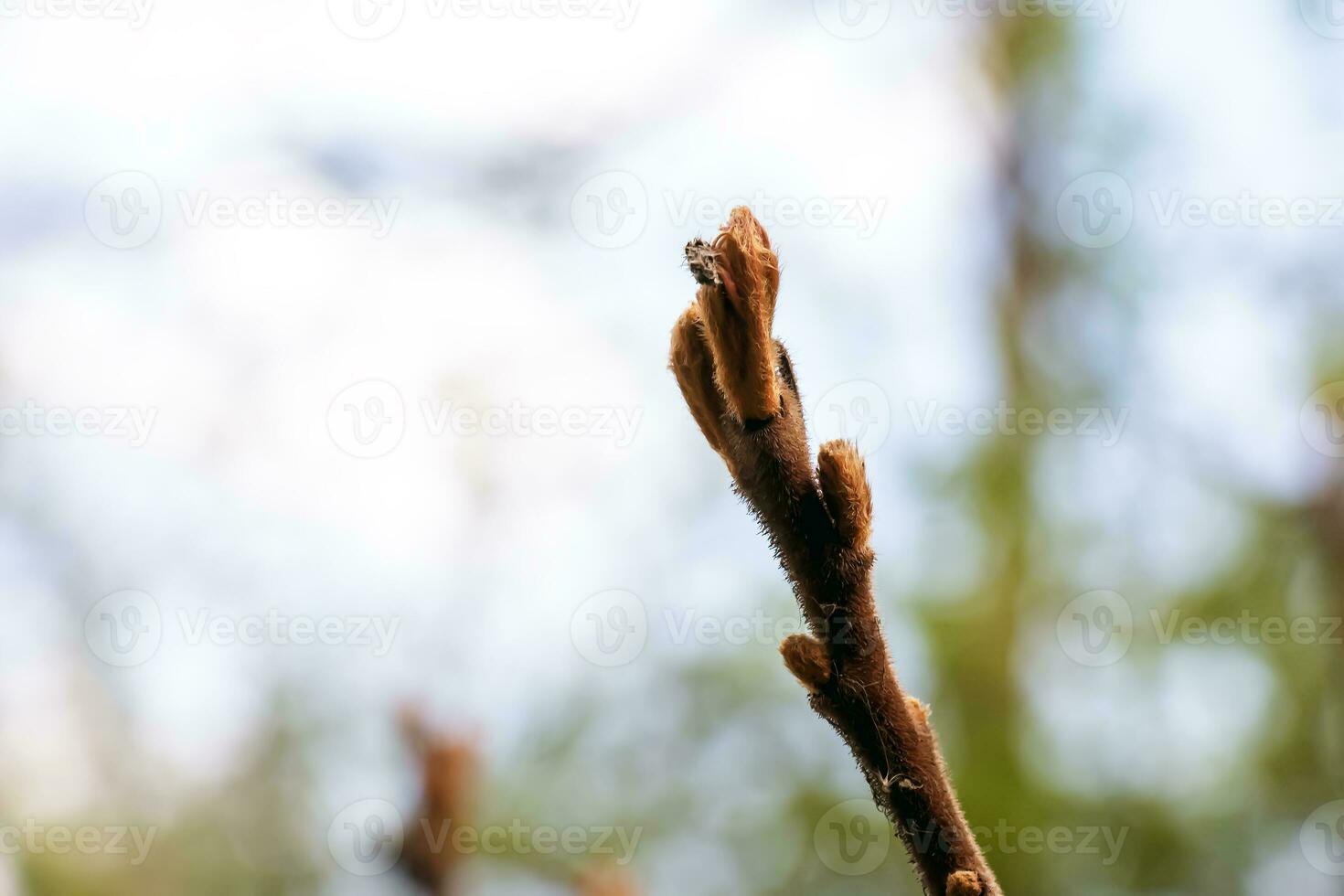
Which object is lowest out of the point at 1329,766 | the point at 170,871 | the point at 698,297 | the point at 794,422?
the point at 170,871

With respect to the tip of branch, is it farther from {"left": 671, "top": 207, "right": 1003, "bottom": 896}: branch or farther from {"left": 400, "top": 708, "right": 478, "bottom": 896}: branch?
{"left": 400, "top": 708, "right": 478, "bottom": 896}: branch

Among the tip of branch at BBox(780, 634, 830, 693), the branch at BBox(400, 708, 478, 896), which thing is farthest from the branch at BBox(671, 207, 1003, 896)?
the branch at BBox(400, 708, 478, 896)

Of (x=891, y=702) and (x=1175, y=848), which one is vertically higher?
(x=891, y=702)

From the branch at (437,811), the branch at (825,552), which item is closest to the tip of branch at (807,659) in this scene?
the branch at (825,552)

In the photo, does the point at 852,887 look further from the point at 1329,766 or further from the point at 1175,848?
the point at 1329,766

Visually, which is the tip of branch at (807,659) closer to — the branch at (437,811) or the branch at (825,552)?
the branch at (825,552)

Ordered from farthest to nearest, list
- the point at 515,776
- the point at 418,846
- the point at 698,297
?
1. the point at 515,776
2. the point at 418,846
3. the point at 698,297

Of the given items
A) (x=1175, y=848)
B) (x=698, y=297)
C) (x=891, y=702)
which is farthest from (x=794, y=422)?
(x=1175, y=848)

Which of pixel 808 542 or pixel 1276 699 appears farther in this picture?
pixel 1276 699
